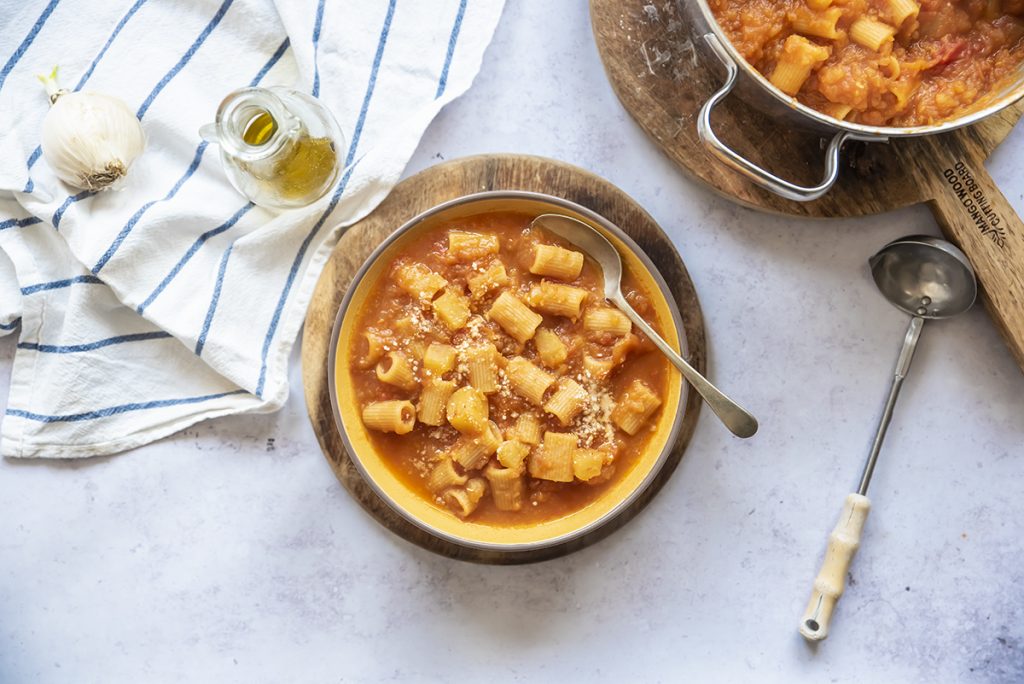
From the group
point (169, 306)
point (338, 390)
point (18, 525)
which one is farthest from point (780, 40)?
point (18, 525)

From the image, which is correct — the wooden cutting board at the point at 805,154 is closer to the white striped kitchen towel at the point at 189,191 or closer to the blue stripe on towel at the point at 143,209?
the white striped kitchen towel at the point at 189,191

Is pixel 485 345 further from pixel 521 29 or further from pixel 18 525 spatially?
pixel 18 525

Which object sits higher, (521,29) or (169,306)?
(521,29)

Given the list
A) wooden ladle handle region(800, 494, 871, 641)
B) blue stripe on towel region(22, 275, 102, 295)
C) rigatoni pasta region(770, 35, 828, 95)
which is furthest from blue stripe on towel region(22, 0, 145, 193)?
wooden ladle handle region(800, 494, 871, 641)

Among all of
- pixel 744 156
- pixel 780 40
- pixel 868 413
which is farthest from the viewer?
pixel 868 413

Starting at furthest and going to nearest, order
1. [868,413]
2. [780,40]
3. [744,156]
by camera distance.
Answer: [868,413] → [744,156] → [780,40]

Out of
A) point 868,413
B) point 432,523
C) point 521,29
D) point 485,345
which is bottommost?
point 432,523
